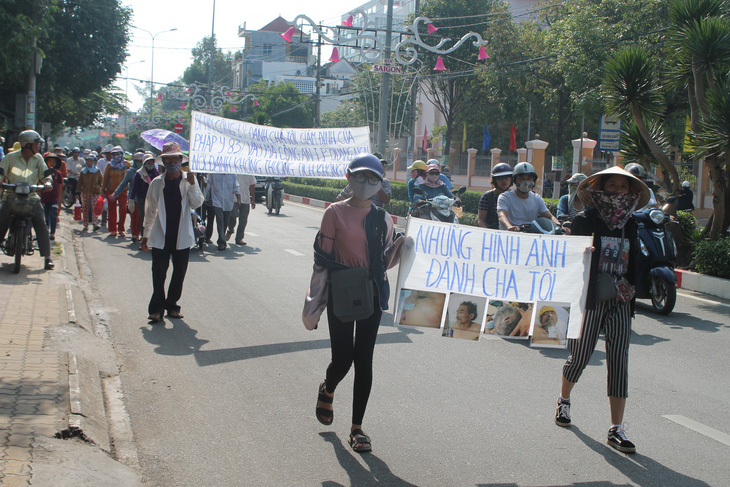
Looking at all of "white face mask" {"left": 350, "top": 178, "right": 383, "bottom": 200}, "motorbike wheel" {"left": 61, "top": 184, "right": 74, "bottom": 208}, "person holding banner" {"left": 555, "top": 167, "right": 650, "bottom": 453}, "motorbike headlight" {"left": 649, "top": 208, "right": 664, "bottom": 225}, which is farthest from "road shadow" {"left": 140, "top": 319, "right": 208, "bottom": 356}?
"motorbike wheel" {"left": 61, "top": 184, "right": 74, "bottom": 208}

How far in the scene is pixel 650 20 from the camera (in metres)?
24.9

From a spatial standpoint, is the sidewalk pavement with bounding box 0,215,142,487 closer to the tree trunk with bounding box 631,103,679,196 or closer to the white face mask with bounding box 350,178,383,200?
the white face mask with bounding box 350,178,383,200

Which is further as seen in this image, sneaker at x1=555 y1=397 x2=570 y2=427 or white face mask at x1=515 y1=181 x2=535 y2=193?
white face mask at x1=515 y1=181 x2=535 y2=193

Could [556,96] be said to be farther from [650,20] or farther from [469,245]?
[469,245]

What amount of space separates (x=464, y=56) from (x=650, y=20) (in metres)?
19.4

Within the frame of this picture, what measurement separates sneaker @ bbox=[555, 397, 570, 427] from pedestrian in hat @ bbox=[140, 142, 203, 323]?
445 cm

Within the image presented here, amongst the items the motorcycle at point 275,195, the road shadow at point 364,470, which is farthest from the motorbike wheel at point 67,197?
the road shadow at point 364,470

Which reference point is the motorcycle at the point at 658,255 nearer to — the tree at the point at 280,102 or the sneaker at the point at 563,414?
the sneaker at the point at 563,414

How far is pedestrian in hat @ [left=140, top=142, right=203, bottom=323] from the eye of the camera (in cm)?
813

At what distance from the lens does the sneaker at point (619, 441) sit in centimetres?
470

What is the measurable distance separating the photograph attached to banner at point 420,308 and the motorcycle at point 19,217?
22.7 ft

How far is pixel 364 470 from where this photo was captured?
4.39 m

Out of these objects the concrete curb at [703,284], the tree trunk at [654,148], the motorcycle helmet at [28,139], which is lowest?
the concrete curb at [703,284]

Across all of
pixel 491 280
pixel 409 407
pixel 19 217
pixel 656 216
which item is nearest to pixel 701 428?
pixel 491 280
